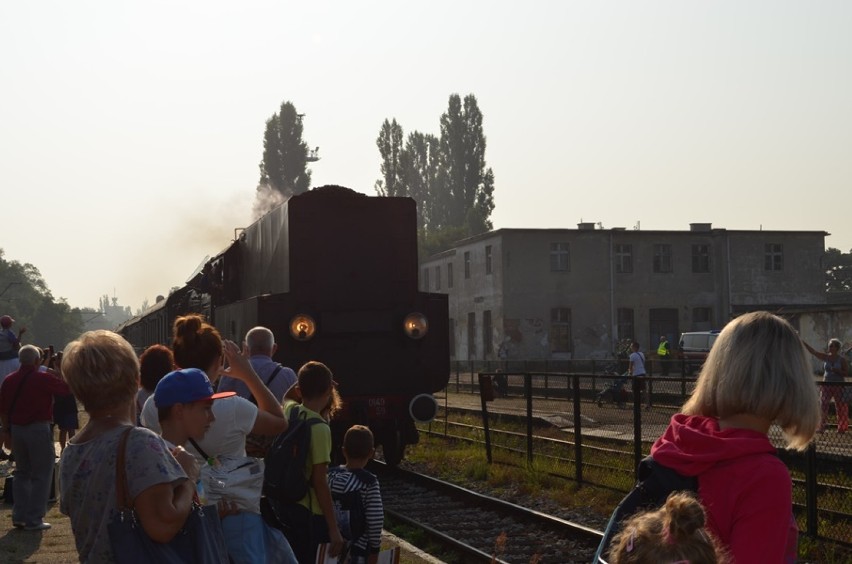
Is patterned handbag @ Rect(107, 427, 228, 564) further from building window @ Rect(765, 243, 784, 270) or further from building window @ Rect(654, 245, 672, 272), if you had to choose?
building window @ Rect(765, 243, 784, 270)

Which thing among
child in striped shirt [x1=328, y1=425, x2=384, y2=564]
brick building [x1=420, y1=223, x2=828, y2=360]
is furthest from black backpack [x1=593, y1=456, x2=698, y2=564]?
brick building [x1=420, y1=223, x2=828, y2=360]

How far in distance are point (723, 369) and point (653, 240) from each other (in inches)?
2126

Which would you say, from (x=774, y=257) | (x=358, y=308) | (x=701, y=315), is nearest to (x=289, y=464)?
(x=358, y=308)

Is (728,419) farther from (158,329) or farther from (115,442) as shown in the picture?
(158,329)

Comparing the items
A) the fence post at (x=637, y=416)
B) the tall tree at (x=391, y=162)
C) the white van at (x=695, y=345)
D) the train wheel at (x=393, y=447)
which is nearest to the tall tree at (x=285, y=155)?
Result: the tall tree at (x=391, y=162)

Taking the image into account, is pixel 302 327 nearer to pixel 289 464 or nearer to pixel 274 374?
pixel 274 374

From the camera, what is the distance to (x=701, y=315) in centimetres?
5591

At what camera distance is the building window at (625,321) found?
54.7m

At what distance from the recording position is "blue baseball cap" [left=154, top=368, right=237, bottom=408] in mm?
4301

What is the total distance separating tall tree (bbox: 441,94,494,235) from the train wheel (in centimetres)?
7363

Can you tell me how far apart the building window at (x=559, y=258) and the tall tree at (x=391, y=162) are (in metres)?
35.1

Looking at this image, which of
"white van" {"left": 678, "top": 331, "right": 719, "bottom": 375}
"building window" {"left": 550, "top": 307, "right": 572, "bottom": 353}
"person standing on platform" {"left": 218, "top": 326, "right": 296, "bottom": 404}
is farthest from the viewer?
"building window" {"left": 550, "top": 307, "right": 572, "bottom": 353}

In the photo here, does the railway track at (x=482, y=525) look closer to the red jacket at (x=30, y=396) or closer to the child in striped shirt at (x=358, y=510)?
the child in striped shirt at (x=358, y=510)

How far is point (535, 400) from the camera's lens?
2058 cm
